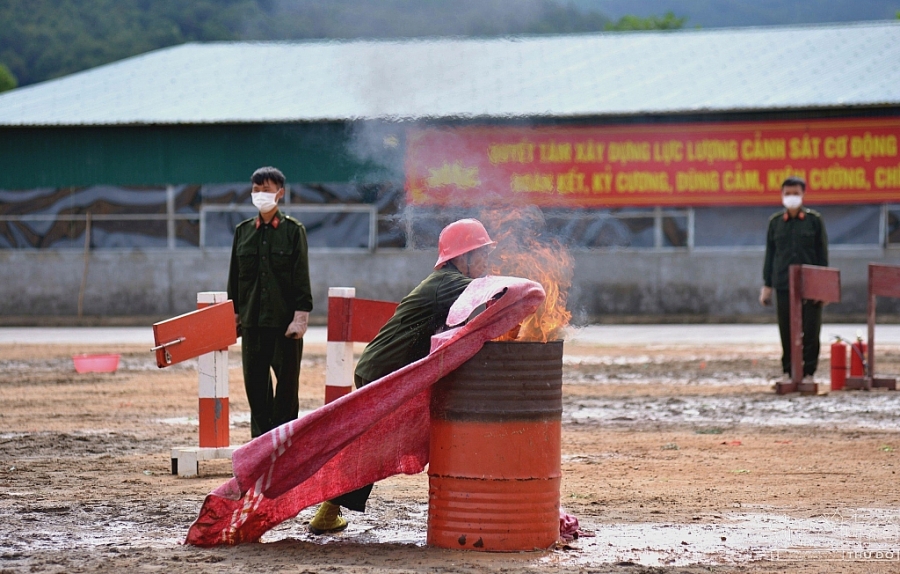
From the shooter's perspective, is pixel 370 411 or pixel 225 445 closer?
pixel 370 411

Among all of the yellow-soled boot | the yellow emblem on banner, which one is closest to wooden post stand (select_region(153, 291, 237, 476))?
the yellow-soled boot

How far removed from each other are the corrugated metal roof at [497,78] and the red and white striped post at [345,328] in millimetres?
15769

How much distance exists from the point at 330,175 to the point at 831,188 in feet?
37.9

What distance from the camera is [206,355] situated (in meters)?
7.75

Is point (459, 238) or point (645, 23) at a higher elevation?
point (645, 23)

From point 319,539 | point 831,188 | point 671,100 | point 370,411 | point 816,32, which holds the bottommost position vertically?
point 319,539

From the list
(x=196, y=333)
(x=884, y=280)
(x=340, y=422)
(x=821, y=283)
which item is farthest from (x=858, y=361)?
(x=340, y=422)

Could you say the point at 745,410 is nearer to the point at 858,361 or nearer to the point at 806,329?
the point at 806,329

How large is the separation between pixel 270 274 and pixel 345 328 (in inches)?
30.4

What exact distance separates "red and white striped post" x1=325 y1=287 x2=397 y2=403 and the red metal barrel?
1.96 metres

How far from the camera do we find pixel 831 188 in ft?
85.9

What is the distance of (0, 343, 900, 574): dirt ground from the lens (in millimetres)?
5230

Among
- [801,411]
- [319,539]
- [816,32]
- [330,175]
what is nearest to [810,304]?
[801,411]

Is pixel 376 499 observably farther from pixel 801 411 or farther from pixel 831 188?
pixel 831 188
